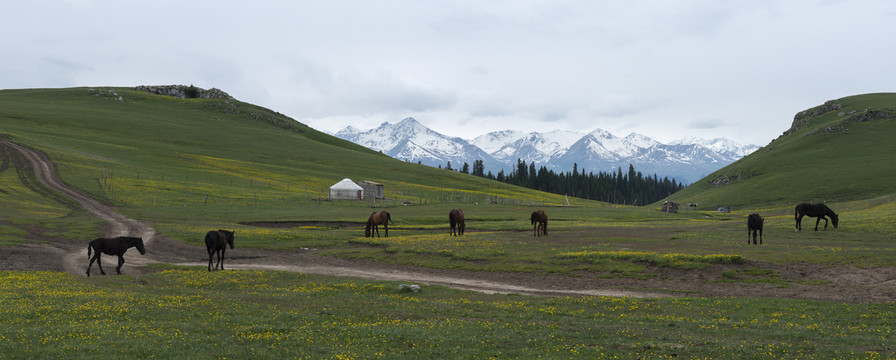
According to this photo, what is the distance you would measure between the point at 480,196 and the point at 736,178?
9496 cm

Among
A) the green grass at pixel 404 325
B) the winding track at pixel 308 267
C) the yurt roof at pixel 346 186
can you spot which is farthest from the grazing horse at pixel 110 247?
the yurt roof at pixel 346 186

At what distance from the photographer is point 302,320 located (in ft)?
58.6

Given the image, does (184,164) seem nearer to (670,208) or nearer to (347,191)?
(347,191)

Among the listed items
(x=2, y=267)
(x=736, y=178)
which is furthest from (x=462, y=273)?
(x=736, y=178)

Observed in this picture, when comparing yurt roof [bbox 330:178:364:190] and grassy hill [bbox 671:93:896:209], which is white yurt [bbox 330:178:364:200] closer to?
yurt roof [bbox 330:178:364:190]

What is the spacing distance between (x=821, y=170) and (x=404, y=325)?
573 feet

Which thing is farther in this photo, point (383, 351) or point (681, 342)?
point (681, 342)

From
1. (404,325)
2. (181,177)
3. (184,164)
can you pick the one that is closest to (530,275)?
(404,325)

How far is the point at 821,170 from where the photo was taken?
500 ft

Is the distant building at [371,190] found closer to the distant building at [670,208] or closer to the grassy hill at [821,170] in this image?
the distant building at [670,208]

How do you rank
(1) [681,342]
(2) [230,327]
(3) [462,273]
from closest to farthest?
(1) [681,342] → (2) [230,327] → (3) [462,273]

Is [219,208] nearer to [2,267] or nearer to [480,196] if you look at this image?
[2,267]

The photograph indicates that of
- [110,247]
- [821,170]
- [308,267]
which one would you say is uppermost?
[821,170]

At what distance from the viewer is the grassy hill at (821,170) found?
132 m
